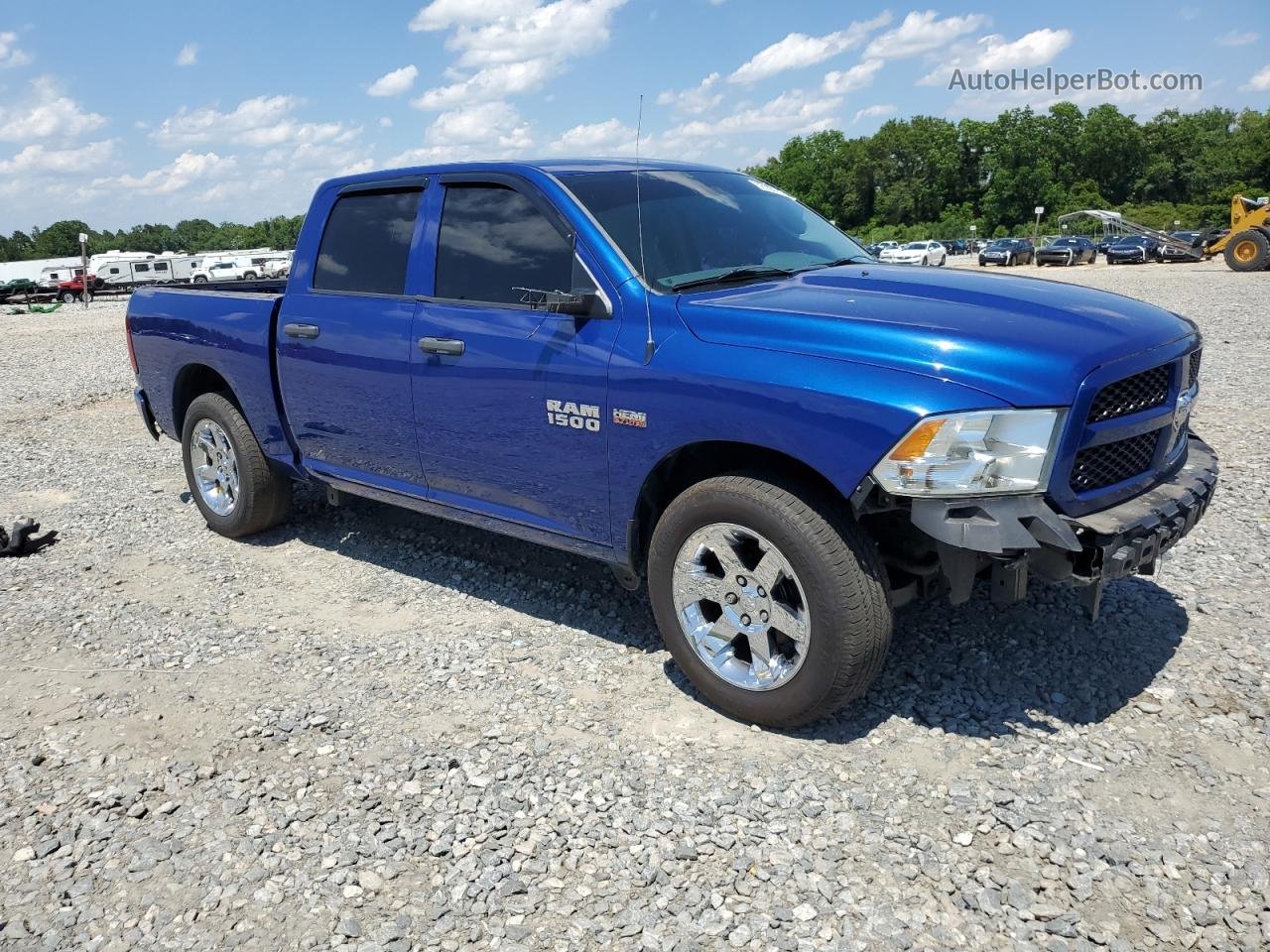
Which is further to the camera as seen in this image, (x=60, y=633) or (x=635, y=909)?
(x=60, y=633)

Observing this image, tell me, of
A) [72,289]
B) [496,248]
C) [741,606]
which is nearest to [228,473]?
[496,248]

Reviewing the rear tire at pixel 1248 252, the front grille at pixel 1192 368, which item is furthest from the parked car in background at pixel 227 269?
the front grille at pixel 1192 368

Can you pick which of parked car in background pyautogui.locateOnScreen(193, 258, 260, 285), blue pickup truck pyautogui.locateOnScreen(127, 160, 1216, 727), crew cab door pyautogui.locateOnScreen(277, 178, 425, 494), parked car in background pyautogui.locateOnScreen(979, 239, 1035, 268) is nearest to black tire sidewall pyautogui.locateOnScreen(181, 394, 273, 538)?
crew cab door pyautogui.locateOnScreen(277, 178, 425, 494)

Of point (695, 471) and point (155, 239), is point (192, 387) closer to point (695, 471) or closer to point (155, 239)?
point (695, 471)

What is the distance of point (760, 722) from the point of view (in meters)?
3.55

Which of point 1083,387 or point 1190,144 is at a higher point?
point 1190,144

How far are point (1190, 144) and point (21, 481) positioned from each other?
119733mm

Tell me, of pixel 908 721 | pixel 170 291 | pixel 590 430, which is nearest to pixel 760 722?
pixel 908 721

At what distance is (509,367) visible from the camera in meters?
4.01

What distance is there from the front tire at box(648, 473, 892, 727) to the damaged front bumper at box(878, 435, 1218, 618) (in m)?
0.30

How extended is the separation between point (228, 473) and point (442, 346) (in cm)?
243

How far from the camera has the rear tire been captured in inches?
1109

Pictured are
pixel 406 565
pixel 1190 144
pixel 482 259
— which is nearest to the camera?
pixel 482 259

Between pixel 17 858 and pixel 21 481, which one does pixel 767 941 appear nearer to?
pixel 17 858
